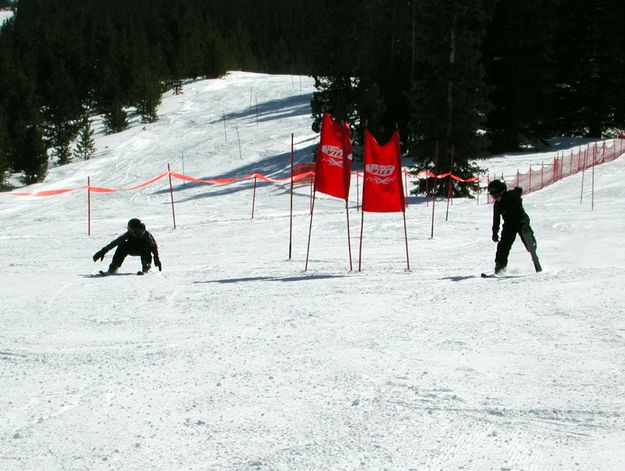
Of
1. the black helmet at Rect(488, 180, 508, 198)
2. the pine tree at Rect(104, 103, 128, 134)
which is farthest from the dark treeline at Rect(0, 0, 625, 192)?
the black helmet at Rect(488, 180, 508, 198)

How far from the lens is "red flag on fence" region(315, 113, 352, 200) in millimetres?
11797

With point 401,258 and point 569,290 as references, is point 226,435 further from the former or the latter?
point 401,258

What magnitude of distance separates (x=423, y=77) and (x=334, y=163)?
17.7 meters

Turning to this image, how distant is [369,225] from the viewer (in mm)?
19453

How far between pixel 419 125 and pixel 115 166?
21932mm

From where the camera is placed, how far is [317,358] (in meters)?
6.82

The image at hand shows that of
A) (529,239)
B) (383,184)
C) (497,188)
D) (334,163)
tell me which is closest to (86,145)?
(334,163)

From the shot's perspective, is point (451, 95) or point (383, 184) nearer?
point (383, 184)

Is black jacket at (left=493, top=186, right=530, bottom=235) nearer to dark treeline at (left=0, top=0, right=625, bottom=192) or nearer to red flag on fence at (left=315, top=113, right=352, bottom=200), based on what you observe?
red flag on fence at (left=315, top=113, right=352, bottom=200)

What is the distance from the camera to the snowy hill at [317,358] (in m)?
4.81

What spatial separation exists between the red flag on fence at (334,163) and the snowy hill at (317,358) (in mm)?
1368

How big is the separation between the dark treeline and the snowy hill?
927cm

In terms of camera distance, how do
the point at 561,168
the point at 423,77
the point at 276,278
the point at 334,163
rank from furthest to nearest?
1. the point at 561,168
2. the point at 423,77
3. the point at 334,163
4. the point at 276,278

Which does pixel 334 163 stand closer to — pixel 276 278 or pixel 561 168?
pixel 276 278
